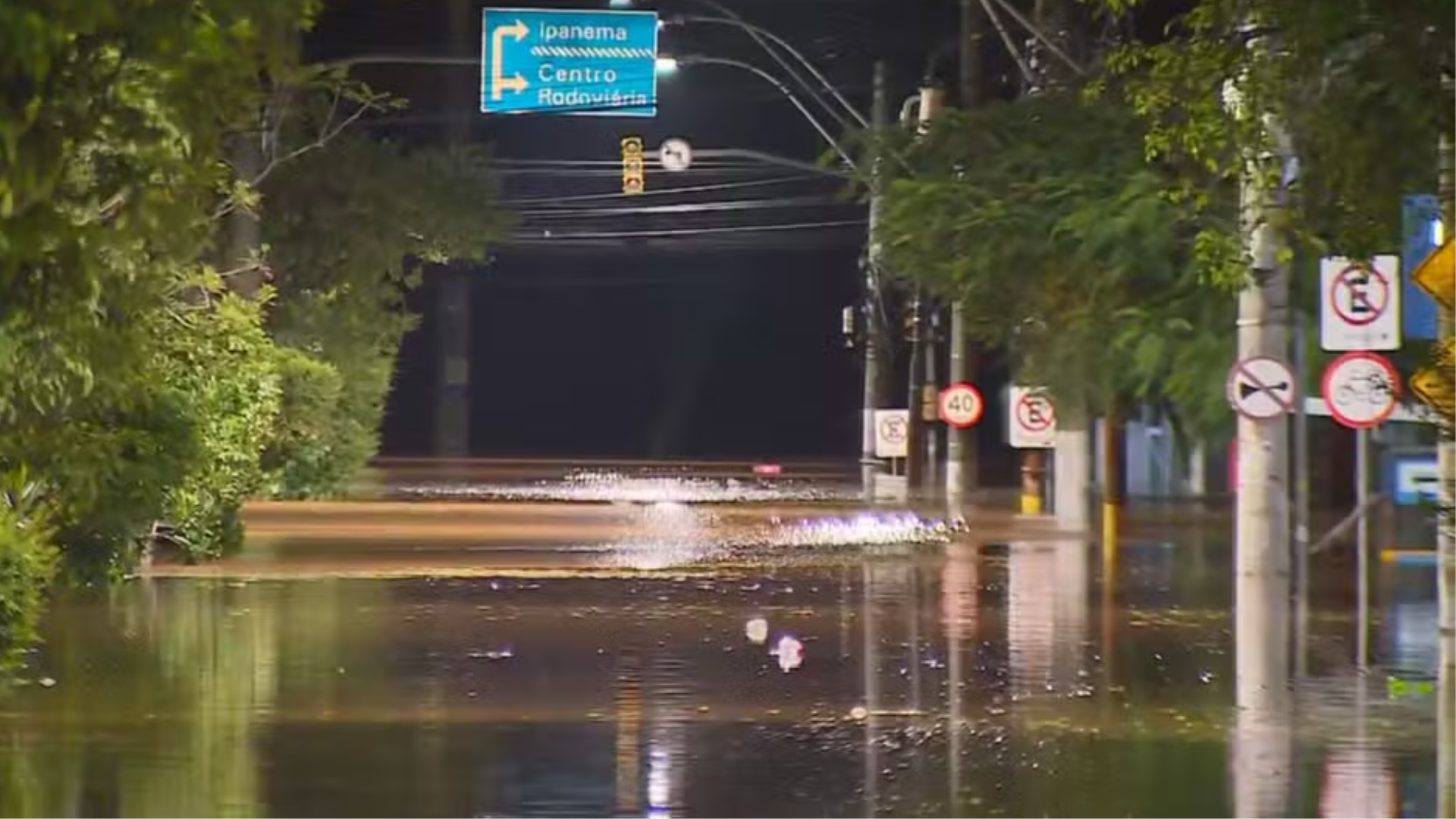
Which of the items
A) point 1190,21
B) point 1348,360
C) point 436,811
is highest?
point 1190,21

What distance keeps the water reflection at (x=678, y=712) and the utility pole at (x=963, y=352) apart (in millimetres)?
16443

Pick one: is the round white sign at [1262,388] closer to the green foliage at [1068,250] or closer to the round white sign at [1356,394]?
the round white sign at [1356,394]

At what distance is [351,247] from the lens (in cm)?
4288

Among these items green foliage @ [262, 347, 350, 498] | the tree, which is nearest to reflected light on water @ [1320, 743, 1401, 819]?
the tree

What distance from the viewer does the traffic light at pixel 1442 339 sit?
10.2 metres

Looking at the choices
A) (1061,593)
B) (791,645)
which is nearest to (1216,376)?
(1061,593)

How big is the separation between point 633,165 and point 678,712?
21429mm

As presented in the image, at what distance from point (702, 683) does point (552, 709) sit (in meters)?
1.71

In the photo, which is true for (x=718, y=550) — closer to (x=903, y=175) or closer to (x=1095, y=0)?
(x=903, y=175)

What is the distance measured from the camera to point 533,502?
158 ft

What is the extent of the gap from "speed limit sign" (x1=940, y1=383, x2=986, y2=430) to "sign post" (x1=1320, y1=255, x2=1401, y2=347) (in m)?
23.2

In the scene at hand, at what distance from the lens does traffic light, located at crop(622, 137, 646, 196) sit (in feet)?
118

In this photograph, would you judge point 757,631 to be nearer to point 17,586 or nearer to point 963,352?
point 17,586

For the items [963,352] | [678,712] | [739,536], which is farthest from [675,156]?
[678,712]
